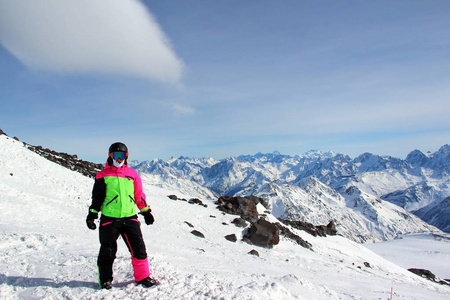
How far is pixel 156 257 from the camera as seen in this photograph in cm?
961

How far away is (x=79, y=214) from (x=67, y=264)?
12.4m

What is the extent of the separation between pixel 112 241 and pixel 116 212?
0.75 m

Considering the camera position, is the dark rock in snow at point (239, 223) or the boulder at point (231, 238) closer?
the boulder at point (231, 238)

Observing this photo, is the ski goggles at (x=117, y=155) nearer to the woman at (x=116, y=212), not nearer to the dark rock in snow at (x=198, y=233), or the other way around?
the woman at (x=116, y=212)

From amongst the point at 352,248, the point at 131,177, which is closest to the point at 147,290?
the point at 131,177

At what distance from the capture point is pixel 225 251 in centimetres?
1878

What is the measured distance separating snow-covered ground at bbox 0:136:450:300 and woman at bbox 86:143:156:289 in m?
0.49

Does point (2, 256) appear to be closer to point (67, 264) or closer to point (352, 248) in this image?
point (67, 264)

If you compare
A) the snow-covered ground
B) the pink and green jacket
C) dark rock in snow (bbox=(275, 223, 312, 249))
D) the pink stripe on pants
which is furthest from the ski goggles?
dark rock in snow (bbox=(275, 223, 312, 249))

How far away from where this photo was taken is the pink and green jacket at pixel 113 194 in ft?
21.1

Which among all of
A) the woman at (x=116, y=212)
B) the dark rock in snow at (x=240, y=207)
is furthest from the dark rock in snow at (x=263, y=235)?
the woman at (x=116, y=212)

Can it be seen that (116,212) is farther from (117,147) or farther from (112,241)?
(117,147)

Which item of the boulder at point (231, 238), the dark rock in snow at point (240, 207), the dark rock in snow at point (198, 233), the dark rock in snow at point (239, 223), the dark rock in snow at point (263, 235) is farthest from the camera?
the dark rock in snow at point (240, 207)

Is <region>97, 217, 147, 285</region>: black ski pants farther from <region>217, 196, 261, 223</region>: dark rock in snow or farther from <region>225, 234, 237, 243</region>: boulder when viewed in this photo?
<region>217, 196, 261, 223</region>: dark rock in snow
